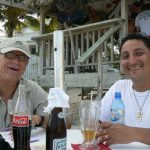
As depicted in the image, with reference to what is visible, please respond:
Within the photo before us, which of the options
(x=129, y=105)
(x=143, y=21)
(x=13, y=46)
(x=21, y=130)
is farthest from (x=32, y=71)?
(x=21, y=130)

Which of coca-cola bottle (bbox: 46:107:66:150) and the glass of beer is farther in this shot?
the glass of beer

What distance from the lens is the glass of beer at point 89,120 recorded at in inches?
67.9

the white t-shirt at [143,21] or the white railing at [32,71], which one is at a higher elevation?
the white t-shirt at [143,21]

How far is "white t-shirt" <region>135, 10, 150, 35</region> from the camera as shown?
6.04 metres

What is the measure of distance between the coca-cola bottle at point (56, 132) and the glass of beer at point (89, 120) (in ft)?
1.18

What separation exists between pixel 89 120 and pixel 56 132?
1.30 ft

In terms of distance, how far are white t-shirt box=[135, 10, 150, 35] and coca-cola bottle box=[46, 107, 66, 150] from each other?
16.1 ft

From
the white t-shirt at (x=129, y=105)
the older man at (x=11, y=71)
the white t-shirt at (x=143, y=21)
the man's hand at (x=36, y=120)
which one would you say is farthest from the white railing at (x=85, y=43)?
the man's hand at (x=36, y=120)

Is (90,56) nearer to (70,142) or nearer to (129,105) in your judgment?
(129,105)

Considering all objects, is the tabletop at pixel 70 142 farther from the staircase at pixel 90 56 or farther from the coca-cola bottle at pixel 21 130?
the staircase at pixel 90 56

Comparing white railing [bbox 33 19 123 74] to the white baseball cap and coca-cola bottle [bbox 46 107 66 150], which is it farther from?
coca-cola bottle [bbox 46 107 66 150]

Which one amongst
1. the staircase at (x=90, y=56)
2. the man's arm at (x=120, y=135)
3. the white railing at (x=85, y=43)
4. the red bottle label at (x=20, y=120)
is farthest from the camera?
the white railing at (x=85, y=43)

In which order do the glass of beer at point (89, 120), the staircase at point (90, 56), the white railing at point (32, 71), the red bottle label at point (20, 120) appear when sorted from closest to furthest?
the red bottle label at point (20, 120) < the glass of beer at point (89, 120) < the staircase at point (90, 56) < the white railing at point (32, 71)

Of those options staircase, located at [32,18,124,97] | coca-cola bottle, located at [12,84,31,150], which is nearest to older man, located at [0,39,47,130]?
coca-cola bottle, located at [12,84,31,150]
